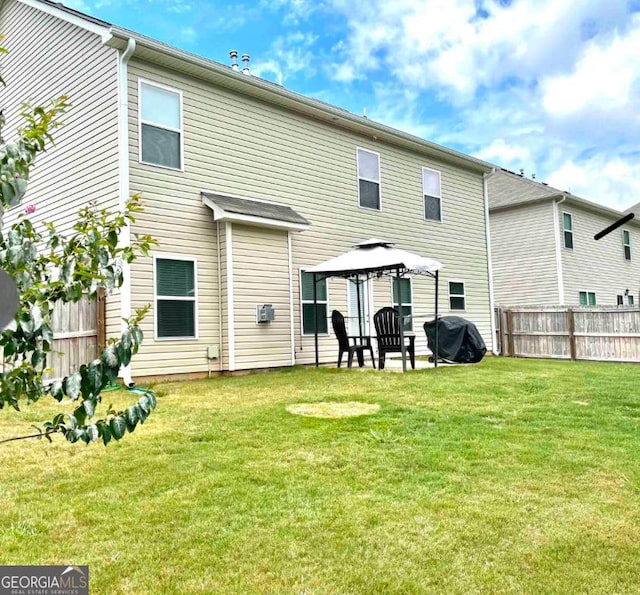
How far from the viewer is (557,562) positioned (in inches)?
93.7

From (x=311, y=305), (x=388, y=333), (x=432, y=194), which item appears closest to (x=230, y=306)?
(x=311, y=305)

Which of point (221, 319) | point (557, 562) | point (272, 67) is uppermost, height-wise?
point (272, 67)

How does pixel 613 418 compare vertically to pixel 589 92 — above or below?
below

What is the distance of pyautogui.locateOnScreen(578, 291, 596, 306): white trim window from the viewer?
19.0m

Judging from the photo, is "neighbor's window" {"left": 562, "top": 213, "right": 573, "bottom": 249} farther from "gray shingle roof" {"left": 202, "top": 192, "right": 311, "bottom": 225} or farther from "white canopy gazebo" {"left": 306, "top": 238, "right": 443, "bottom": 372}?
"gray shingle roof" {"left": 202, "top": 192, "right": 311, "bottom": 225}

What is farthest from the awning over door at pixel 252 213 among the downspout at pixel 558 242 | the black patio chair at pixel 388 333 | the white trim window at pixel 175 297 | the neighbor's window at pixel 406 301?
the downspout at pixel 558 242

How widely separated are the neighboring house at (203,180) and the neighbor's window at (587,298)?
10.2 meters

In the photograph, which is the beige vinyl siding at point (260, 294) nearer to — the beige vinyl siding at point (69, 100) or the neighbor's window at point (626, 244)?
the beige vinyl siding at point (69, 100)

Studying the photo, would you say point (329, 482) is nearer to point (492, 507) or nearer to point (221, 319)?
point (492, 507)

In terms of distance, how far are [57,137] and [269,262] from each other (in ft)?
14.5

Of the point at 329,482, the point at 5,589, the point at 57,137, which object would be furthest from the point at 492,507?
the point at 57,137

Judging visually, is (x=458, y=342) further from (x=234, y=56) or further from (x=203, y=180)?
(x=234, y=56)

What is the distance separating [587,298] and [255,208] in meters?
14.6

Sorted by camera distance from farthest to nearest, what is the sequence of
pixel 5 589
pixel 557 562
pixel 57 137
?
pixel 57 137 → pixel 557 562 → pixel 5 589
